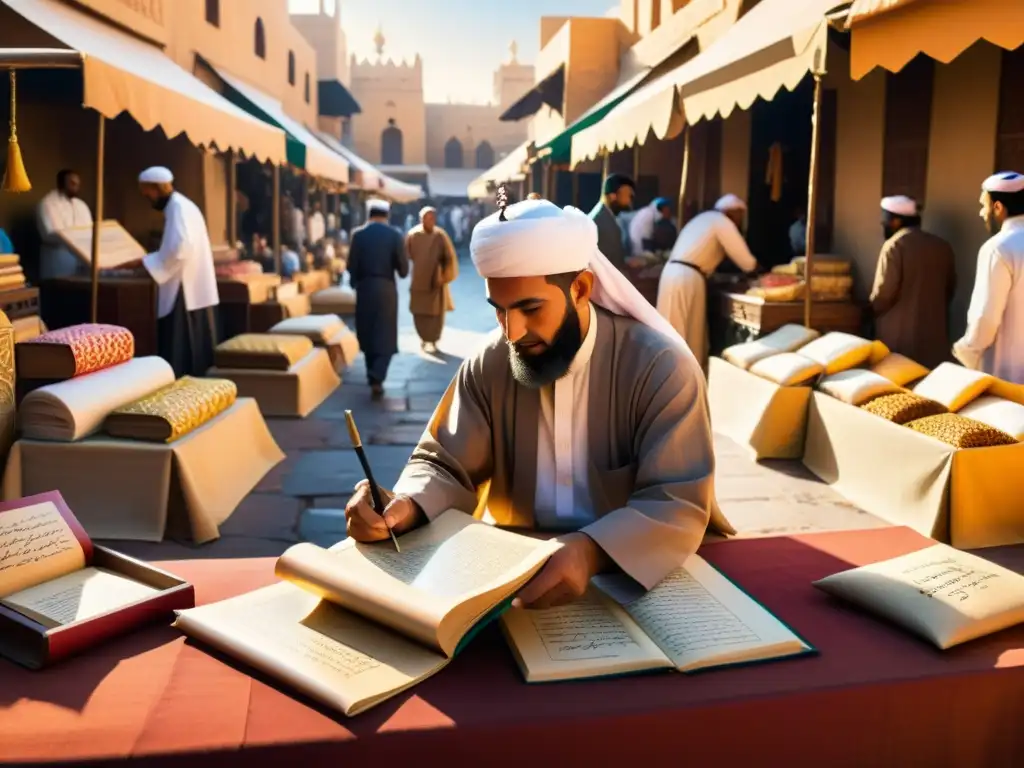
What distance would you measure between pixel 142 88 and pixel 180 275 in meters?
1.48

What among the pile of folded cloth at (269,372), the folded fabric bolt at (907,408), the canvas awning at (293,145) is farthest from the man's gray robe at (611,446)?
the canvas awning at (293,145)

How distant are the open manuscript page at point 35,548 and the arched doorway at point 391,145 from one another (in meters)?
39.7

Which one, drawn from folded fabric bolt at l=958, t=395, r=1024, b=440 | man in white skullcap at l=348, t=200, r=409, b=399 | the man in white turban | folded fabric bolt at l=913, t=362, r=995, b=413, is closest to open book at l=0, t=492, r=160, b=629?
the man in white turban

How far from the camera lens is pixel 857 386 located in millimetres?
4797

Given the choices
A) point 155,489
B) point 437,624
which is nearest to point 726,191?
point 155,489

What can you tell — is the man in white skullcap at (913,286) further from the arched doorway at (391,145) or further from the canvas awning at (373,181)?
the arched doorway at (391,145)

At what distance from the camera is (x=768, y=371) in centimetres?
553

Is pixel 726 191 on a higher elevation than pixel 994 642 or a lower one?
higher

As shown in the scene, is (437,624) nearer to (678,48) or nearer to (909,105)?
(909,105)

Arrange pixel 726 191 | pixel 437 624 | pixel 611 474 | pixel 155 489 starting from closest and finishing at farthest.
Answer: pixel 437 624 < pixel 611 474 < pixel 155 489 < pixel 726 191

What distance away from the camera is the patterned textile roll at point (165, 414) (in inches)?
161

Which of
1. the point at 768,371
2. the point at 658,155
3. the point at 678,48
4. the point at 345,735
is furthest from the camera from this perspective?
the point at 658,155

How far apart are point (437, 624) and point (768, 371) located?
4.37 metres

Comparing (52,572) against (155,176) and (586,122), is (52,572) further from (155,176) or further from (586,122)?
(586,122)
